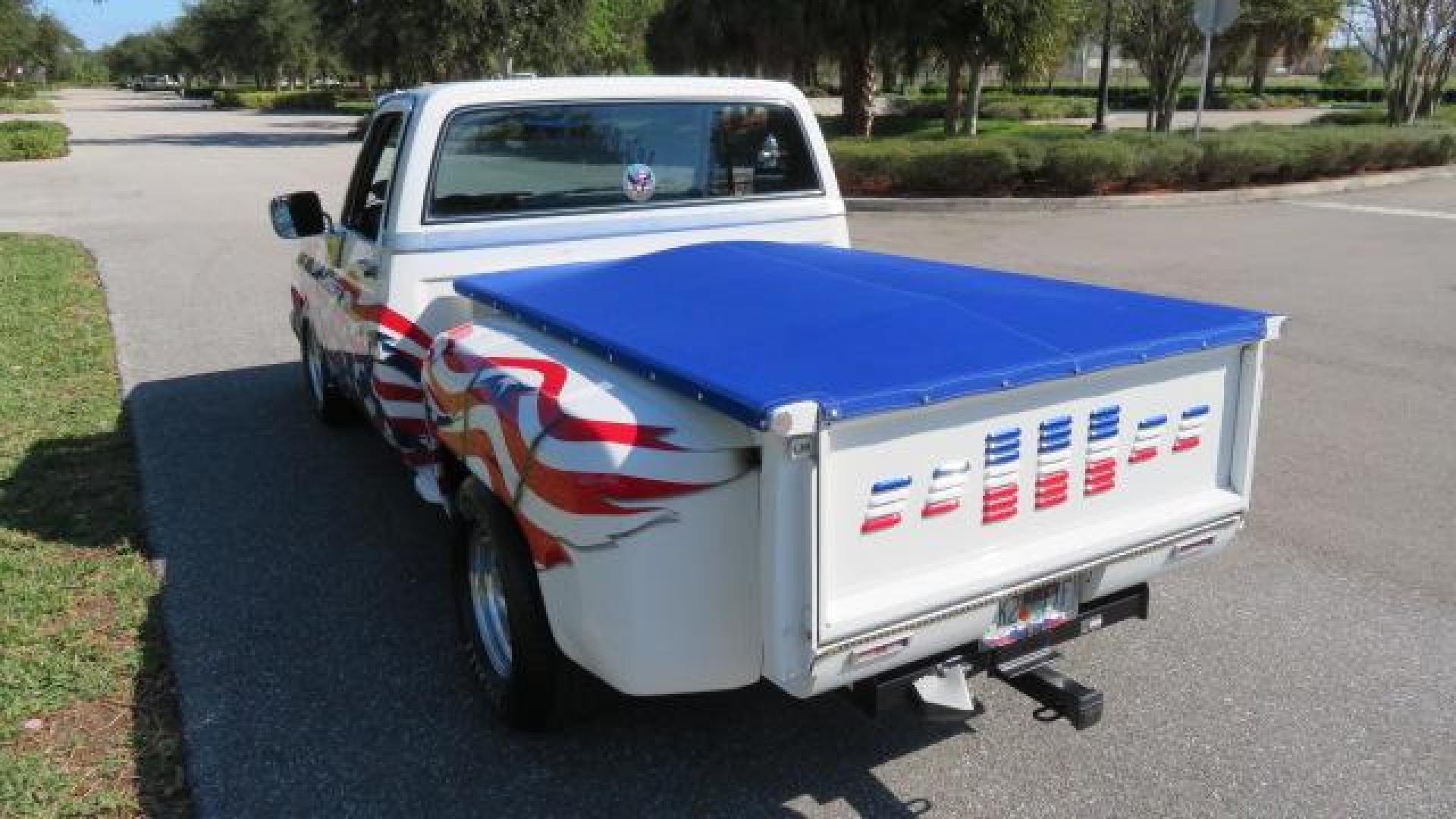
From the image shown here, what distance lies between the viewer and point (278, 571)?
15.7ft

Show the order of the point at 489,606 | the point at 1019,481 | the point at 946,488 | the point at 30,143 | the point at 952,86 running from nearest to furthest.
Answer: the point at 946,488 < the point at 1019,481 < the point at 489,606 < the point at 952,86 < the point at 30,143

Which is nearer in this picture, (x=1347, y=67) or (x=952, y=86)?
(x=952, y=86)

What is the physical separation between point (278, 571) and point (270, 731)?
52.1 inches

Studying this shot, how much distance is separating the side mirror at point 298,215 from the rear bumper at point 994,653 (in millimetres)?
3895

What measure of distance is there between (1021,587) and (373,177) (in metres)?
3.90

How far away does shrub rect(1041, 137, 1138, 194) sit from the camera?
1705cm

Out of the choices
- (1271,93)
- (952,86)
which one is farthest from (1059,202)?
(1271,93)

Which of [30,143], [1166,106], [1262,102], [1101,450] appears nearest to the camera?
[1101,450]

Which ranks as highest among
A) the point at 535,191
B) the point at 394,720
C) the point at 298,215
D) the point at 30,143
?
the point at 535,191

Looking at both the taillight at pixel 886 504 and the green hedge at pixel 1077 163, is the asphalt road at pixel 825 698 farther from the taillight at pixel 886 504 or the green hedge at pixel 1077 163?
the green hedge at pixel 1077 163

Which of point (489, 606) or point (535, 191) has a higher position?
point (535, 191)

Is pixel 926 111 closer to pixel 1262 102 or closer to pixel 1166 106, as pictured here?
pixel 1166 106

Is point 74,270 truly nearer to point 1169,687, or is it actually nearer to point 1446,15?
point 1169,687

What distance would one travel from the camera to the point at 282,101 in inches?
2452
